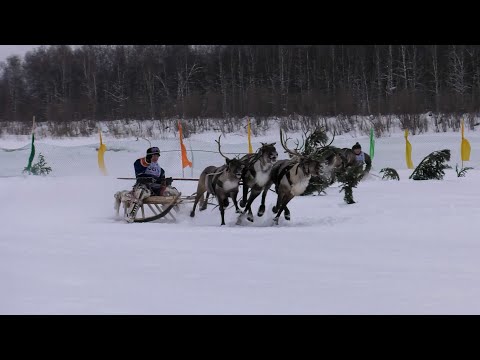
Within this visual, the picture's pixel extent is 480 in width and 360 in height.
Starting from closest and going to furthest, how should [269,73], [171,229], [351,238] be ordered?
[351,238] → [171,229] → [269,73]

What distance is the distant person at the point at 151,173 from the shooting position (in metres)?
12.5

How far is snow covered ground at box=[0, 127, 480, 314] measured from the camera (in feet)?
17.8

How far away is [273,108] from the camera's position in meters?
37.0

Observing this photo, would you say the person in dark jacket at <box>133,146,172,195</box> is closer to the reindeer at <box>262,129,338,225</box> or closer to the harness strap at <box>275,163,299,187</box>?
the reindeer at <box>262,129,338,225</box>

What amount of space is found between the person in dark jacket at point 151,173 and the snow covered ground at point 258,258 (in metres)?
0.72

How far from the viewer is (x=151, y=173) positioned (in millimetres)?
12688

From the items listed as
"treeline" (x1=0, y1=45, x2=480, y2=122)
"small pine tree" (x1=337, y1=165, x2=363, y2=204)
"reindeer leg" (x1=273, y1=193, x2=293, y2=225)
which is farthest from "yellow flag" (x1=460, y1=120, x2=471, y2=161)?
"treeline" (x1=0, y1=45, x2=480, y2=122)

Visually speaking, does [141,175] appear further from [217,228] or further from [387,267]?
[387,267]

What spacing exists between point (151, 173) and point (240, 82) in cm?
3011

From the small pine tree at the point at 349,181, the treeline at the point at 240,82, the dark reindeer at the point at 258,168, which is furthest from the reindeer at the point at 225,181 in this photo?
the treeline at the point at 240,82

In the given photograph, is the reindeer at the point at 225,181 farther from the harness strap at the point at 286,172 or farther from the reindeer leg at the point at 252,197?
the harness strap at the point at 286,172

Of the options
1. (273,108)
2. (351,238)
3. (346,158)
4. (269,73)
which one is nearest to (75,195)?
(346,158)

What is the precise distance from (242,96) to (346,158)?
24138 mm

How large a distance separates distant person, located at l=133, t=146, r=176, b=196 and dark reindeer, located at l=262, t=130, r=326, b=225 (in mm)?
2257
